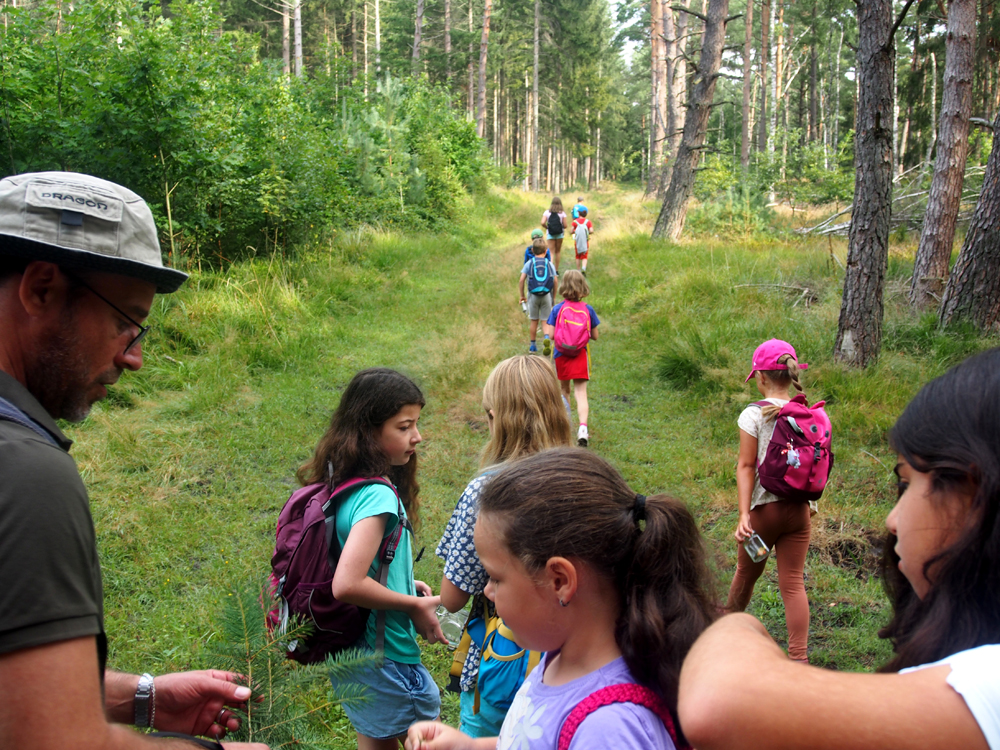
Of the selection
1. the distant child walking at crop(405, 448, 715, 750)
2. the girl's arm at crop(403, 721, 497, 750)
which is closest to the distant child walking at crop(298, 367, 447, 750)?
the girl's arm at crop(403, 721, 497, 750)

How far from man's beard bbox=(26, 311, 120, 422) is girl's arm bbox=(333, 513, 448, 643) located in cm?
107

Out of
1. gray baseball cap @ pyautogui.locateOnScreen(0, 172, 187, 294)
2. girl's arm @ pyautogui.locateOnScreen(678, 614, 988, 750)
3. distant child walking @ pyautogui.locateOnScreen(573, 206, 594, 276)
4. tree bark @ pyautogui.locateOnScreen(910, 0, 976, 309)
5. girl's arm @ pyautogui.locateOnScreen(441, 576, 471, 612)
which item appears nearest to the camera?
girl's arm @ pyautogui.locateOnScreen(678, 614, 988, 750)

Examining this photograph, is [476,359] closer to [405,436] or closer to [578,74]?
[405,436]

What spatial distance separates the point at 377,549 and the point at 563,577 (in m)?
1.08

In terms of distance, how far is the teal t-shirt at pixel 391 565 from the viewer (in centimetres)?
245

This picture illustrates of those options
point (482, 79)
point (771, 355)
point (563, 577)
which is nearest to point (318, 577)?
point (563, 577)

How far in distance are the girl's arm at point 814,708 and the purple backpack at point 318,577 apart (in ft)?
5.62

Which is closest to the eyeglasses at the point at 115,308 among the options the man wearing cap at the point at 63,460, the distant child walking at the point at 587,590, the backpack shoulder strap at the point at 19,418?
the man wearing cap at the point at 63,460

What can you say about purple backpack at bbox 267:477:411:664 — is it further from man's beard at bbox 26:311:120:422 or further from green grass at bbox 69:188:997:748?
man's beard at bbox 26:311:120:422

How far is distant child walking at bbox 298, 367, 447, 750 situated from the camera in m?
2.39

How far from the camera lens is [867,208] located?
6426 mm

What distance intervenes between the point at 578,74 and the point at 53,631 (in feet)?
156

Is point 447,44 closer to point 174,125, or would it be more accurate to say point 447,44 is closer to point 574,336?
point 174,125

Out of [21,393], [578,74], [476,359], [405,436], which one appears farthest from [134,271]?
[578,74]
